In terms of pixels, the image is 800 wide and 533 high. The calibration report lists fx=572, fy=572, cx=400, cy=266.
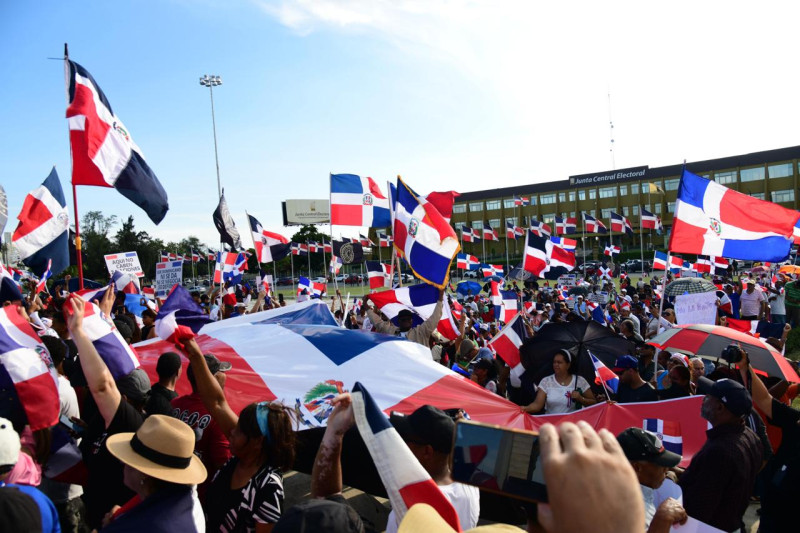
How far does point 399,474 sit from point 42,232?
29.8ft

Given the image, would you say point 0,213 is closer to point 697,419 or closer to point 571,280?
point 697,419

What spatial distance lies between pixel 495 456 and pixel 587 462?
34cm

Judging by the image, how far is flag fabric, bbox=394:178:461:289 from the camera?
8641 mm

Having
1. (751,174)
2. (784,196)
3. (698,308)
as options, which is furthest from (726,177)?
(698,308)

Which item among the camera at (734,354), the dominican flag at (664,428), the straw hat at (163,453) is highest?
the straw hat at (163,453)

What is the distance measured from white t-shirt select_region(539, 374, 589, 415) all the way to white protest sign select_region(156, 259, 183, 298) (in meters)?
12.2

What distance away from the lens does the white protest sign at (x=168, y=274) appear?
51.2 ft

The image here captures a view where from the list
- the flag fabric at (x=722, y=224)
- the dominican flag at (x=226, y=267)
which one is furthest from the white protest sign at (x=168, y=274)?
the flag fabric at (x=722, y=224)

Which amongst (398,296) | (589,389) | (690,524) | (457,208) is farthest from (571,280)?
(457,208)

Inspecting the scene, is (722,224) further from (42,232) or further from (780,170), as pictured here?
(780,170)

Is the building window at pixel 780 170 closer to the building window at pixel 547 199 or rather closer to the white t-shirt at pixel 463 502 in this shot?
the building window at pixel 547 199

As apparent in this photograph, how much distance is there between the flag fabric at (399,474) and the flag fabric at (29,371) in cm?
219

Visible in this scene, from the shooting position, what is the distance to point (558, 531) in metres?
1.15

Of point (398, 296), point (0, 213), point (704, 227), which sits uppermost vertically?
point (0, 213)
